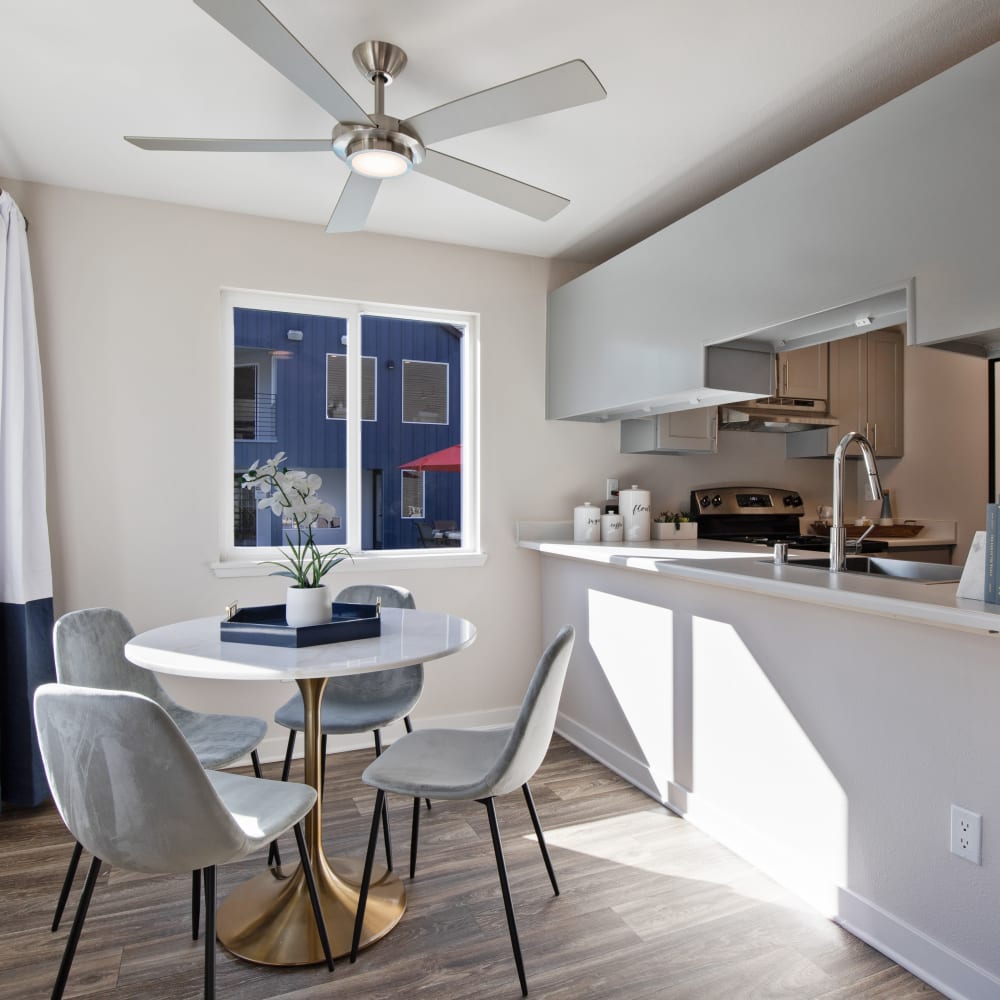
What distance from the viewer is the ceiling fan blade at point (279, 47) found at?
52.0 inches

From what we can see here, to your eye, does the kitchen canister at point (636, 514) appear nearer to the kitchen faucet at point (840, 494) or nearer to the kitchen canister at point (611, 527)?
the kitchen canister at point (611, 527)

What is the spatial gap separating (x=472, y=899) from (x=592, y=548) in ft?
4.91

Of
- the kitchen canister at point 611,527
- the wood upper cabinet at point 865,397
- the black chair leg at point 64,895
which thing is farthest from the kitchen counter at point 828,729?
the black chair leg at point 64,895

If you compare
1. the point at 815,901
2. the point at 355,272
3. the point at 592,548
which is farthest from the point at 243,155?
the point at 815,901

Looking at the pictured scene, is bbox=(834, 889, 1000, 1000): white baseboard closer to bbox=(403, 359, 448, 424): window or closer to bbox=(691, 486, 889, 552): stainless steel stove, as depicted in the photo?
bbox=(691, 486, 889, 552): stainless steel stove

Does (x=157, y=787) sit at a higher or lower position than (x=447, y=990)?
higher

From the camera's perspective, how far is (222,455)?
3.09 m

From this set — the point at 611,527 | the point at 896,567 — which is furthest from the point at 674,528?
the point at 896,567

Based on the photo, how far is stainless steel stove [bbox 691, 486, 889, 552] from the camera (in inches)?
153

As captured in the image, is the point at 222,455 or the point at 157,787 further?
the point at 222,455

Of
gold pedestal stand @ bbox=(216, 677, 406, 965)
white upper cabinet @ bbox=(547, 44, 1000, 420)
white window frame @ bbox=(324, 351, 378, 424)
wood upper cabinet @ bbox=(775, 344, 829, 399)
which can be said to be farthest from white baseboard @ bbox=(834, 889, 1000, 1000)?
white window frame @ bbox=(324, 351, 378, 424)

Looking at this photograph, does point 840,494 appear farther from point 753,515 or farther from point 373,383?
point 373,383

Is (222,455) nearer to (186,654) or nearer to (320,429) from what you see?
(320,429)

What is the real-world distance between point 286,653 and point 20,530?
1.46 metres
